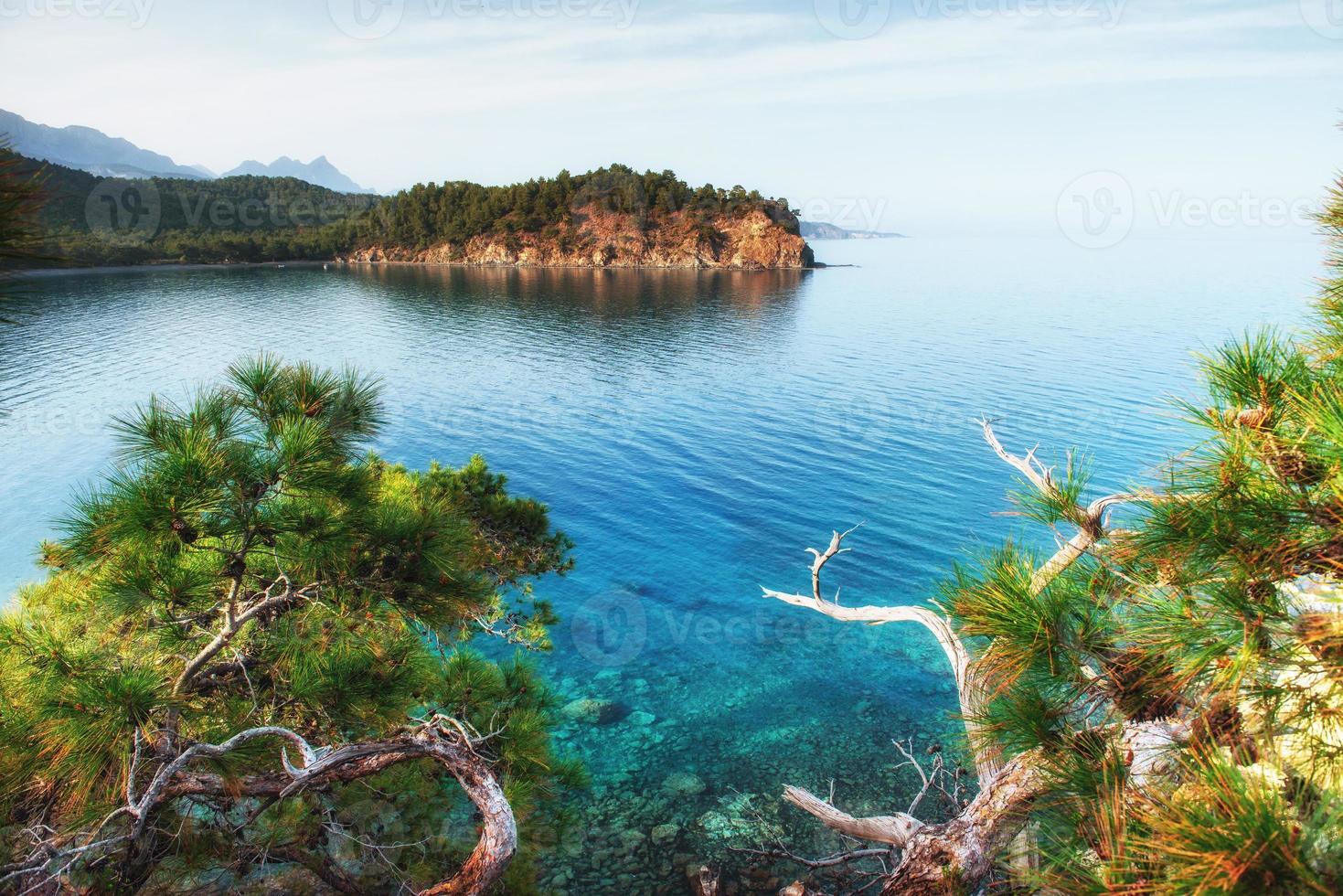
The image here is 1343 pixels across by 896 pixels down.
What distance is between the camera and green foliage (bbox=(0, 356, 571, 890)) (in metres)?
4.88

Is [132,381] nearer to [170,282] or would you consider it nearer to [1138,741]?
[1138,741]

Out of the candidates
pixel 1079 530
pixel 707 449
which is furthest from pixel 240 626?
pixel 707 449

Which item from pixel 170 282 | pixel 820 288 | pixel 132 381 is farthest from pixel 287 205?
pixel 132 381

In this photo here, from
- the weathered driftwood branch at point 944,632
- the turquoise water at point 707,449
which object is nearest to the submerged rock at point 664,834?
the turquoise water at point 707,449

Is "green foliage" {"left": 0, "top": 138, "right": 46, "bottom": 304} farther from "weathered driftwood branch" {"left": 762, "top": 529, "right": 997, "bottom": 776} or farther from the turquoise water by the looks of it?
"weathered driftwood branch" {"left": 762, "top": 529, "right": 997, "bottom": 776}

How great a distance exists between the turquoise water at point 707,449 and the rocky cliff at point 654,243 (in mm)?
57700

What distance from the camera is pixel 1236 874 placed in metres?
2.53

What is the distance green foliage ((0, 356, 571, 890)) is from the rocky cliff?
136 meters

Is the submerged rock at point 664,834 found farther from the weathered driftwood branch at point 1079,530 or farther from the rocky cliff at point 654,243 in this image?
the rocky cliff at point 654,243

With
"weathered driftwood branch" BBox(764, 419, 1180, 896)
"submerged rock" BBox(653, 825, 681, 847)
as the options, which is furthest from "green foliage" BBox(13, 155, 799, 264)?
"weathered driftwood branch" BBox(764, 419, 1180, 896)

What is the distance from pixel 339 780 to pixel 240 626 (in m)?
1.45

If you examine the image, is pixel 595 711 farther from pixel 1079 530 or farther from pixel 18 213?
pixel 18 213

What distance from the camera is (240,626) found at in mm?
5730

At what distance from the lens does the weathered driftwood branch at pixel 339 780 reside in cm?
472
